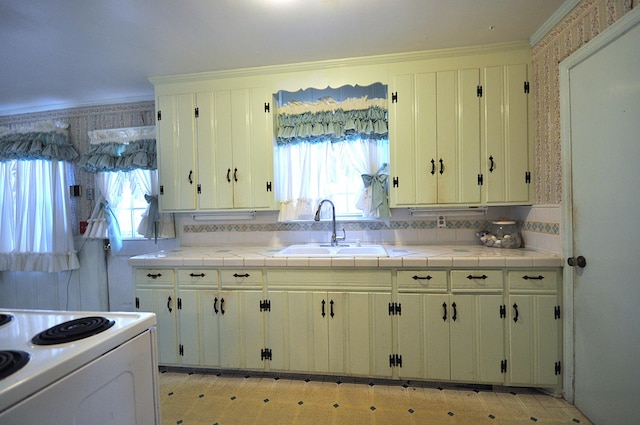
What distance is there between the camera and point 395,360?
6.52 feet

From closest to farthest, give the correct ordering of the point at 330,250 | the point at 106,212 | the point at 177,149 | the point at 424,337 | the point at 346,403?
1. the point at 346,403
2. the point at 424,337
3. the point at 330,250
4. the point at 177,149
5. the point at 106,212

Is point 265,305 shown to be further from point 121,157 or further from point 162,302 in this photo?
point 121,157

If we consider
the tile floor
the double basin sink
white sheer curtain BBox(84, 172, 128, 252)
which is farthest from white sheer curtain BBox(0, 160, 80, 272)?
the double basin sink

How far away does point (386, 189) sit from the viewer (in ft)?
8.00

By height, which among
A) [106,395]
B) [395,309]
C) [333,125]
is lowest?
[395,309]

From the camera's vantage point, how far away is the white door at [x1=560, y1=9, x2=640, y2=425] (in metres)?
1.39

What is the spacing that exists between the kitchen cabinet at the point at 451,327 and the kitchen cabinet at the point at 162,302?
1671 millimetres

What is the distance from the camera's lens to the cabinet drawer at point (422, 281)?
1.94 meters

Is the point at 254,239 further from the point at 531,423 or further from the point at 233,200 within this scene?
the point at 531,423

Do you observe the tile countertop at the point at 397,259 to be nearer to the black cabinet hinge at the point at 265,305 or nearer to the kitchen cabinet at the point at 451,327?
the kitchen cabinet at the point at 451,327

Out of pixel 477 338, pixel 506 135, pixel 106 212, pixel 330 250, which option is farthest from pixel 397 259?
pixel 106 212

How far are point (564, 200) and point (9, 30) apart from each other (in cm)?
362

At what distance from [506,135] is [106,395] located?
2.62 m

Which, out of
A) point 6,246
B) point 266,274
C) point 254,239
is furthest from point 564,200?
point 6,246
